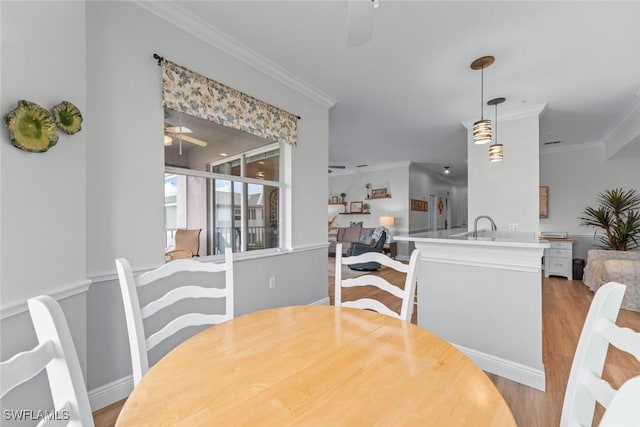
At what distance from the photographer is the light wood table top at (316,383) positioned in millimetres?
624

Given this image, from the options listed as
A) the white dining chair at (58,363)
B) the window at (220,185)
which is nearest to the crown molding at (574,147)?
the window at (220,185)

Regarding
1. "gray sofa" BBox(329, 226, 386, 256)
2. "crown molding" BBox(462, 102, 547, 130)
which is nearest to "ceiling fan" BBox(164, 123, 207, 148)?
"crown molding" BBox(462, 102, 547, 130)

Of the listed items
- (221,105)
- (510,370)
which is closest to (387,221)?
(510,370)

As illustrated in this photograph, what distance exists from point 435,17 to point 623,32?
1.49 meters

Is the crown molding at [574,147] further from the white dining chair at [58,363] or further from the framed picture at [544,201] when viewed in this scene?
the white dining chair at [58,363]

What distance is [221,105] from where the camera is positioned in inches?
89.0

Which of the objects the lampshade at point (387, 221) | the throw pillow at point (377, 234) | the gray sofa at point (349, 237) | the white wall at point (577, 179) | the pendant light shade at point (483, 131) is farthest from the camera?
the lampshade at point (387, 221)

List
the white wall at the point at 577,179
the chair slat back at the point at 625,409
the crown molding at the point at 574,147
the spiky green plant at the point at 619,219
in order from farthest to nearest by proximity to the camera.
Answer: the crown molding at the point at 574,147, the white wall at the point at 577,179, the spiky green plant at the point at 619,219, the chair slat back at the point at 625,409

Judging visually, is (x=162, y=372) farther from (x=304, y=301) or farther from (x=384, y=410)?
(x=304, y=301)

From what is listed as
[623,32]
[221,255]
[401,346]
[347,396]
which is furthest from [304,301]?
[623,32]

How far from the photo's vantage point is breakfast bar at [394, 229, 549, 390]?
6.11 feet

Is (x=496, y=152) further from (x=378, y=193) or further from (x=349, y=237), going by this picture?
(x=349, y=237)

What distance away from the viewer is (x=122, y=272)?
1026 millimetres

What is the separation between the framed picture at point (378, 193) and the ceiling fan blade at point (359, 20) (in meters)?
6.41
